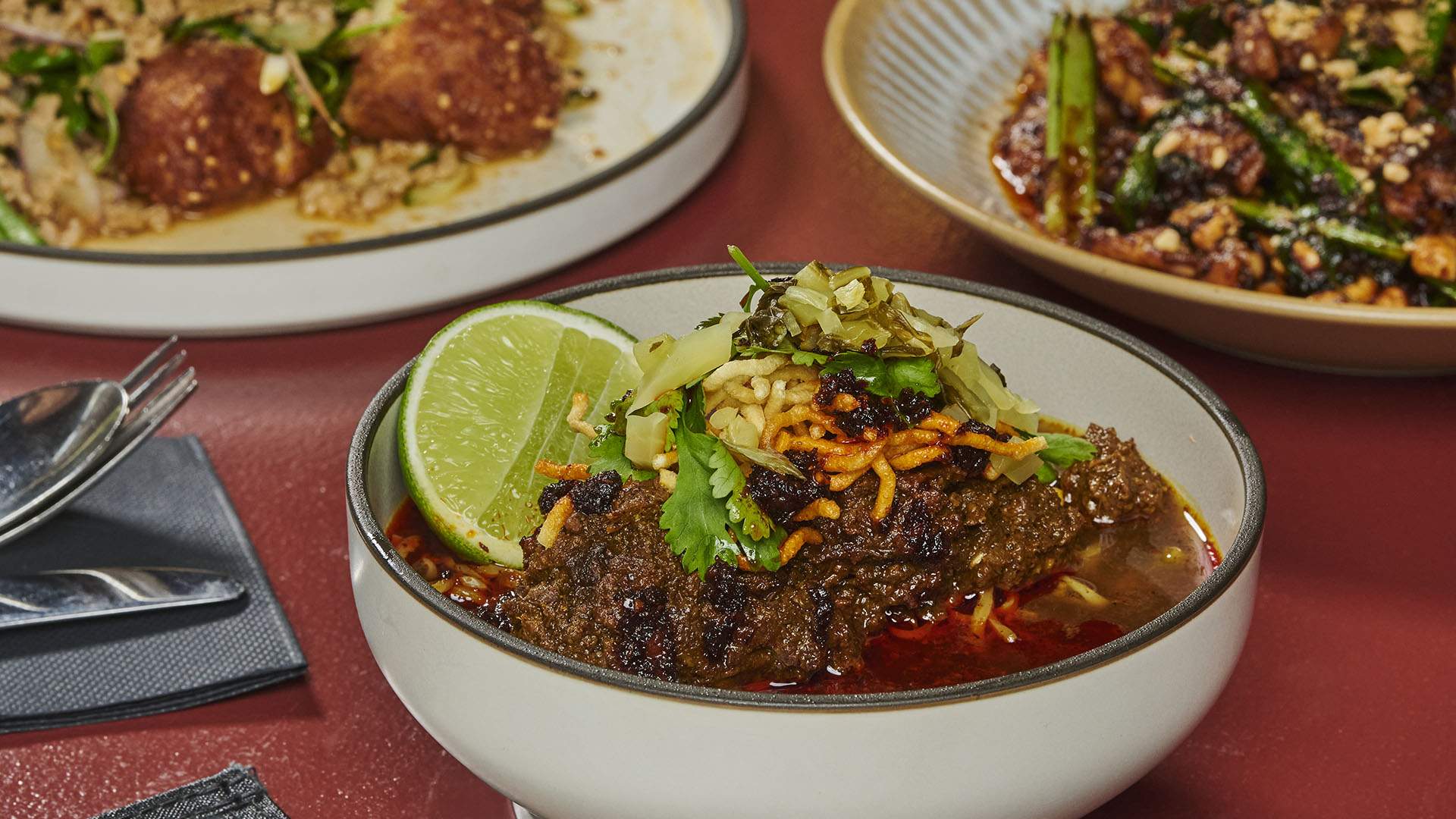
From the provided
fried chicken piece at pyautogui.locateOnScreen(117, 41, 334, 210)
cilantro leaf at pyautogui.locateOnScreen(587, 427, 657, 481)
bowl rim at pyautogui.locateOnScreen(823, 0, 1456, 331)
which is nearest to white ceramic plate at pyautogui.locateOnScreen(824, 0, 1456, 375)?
bowl rim at pyautogui.locateOnScreen(823, 0, 1456, 331)

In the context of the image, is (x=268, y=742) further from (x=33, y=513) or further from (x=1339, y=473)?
(x=1339, y=473)

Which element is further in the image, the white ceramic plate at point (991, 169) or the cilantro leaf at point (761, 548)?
the white ceramic plate at point (991, 169)

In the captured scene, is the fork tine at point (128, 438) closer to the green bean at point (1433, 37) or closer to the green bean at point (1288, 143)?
the green bean at point (1288, 143)

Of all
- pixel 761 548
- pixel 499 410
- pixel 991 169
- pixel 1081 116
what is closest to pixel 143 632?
pixel 499 410

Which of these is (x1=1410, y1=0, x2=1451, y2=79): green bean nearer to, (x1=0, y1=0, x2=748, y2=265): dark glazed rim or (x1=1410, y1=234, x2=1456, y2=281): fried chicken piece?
(x1=1410, y1=234, x2=1456, y2=281): fried chicken piece

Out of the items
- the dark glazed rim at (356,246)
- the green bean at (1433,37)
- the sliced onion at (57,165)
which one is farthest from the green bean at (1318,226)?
the sliced onion at (57,165)

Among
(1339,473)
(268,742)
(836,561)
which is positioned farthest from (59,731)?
(1339,473)
